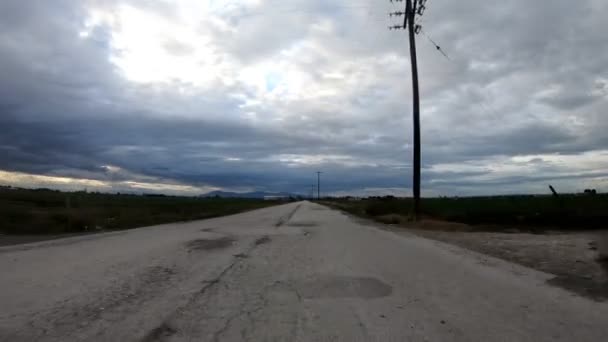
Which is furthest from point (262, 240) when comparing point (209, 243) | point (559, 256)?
point (559, 256)

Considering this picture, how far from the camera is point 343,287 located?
8.04 m

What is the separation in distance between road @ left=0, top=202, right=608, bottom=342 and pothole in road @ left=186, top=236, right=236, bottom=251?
1691 millimetres

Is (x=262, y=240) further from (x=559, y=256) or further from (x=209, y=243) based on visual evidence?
(x=559, y=256)

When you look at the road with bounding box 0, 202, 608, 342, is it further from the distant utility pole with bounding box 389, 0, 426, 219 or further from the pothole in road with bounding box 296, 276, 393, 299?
the distant utility pole with bounding box 389, 0, 426, 219

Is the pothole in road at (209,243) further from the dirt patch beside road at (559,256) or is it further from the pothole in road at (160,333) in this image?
the pothole in road at (160,333)

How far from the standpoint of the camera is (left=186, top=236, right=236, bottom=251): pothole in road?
14.0 meters

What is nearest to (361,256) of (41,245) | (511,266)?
(511,266)

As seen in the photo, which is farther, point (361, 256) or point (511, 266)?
point (361, 256)

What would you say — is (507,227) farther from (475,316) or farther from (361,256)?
(475,316)

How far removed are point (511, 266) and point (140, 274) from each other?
7.68 meters

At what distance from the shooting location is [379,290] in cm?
784

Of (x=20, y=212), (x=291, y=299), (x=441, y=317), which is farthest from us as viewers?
(x=20, y=212)

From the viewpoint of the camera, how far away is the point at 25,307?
21.0 feet

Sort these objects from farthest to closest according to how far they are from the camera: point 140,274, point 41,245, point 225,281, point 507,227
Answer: point 507,227, point 41,245, point 140,274, point 225,281
